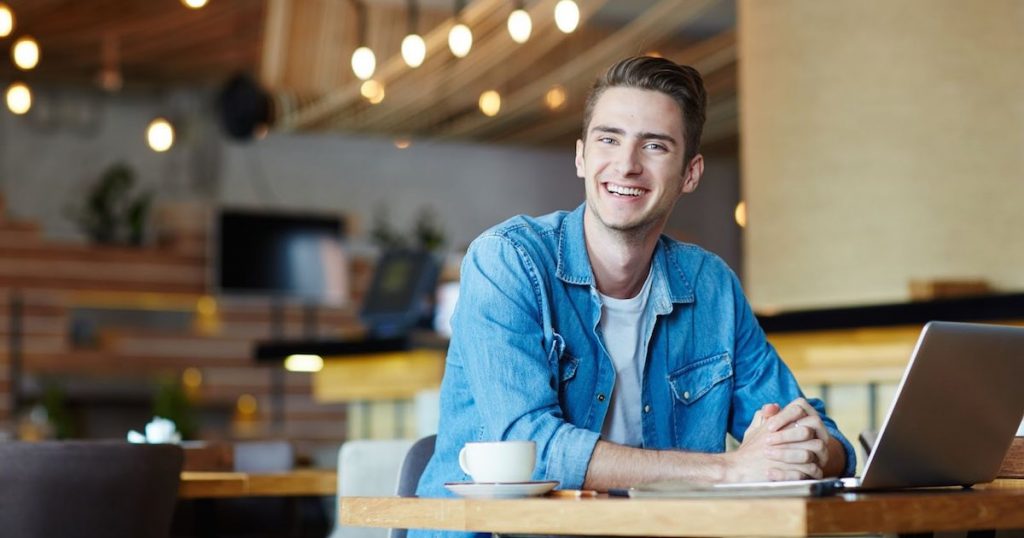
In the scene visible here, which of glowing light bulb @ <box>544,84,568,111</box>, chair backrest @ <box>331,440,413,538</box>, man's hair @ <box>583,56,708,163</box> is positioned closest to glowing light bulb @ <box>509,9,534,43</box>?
chair backrest @ <box>331,440,413,538</box>

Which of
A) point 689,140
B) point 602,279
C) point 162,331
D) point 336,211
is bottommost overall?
point 602,279

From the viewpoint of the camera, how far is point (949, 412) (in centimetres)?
167

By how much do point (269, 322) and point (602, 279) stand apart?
1020 centimetres

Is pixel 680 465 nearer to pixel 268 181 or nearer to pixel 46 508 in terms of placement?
Result: pixel 46 508

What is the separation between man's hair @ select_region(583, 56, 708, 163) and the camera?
2.06m

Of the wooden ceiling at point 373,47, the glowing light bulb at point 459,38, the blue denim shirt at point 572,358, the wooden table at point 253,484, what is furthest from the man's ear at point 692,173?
the wooden ceiling at point 373,47

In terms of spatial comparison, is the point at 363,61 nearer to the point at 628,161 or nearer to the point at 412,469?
the point at 412,469

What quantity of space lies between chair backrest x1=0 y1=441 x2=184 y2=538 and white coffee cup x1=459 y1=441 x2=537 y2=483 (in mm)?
1454

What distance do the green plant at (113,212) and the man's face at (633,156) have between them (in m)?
10.3

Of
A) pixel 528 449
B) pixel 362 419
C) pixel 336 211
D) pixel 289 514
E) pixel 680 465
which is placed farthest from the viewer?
pixel 336 211

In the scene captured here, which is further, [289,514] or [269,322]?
[269,322]

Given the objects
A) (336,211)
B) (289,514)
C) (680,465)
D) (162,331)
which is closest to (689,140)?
Result: (680,465)

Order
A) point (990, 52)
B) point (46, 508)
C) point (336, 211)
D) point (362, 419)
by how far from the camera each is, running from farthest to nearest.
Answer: point (336, 211)
point (362, 419)
point (990, 52)
point (46, 508)

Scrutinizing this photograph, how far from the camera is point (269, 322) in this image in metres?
12.1
